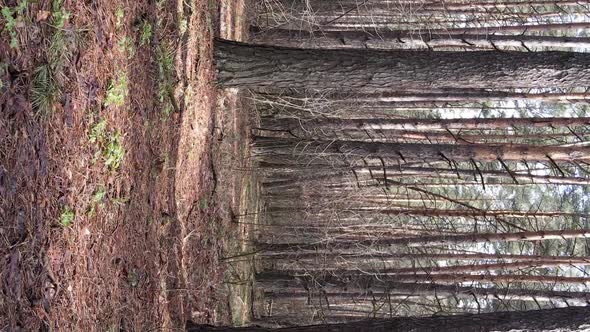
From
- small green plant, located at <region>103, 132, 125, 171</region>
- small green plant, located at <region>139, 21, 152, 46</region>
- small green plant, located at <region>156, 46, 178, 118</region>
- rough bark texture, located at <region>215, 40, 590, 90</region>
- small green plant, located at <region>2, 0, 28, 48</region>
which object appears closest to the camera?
small green plant, located at <region>2, 0, 28, 48</region>

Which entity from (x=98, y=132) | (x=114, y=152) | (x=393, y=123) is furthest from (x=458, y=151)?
(x=393, y=123)

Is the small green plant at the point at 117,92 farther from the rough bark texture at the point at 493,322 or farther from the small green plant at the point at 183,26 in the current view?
the rough bark texture at the point at 493,322

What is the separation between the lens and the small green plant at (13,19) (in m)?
3.20

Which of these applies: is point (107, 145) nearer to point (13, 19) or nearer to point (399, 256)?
point (13, 19)

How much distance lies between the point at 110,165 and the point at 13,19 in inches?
52.9

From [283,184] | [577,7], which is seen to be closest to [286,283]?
[283,184]

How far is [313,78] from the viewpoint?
18.6ft

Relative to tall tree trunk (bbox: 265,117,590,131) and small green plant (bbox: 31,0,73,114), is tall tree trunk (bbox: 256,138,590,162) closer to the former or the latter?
tall tree trunk (bbox: 265,117,590,131)

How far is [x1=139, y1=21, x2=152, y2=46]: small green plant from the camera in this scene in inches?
190

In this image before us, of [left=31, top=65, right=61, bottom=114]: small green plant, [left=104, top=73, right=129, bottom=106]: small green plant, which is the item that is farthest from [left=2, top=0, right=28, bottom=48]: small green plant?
[left=104, top=73, right=129, bottom=106]: small green plant

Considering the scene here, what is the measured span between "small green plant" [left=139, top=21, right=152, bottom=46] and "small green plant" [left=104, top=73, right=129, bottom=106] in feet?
1.52

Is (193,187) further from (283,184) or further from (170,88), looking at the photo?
(283,184)

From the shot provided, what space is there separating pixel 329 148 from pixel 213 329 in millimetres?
2260

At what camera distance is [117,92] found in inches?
171
